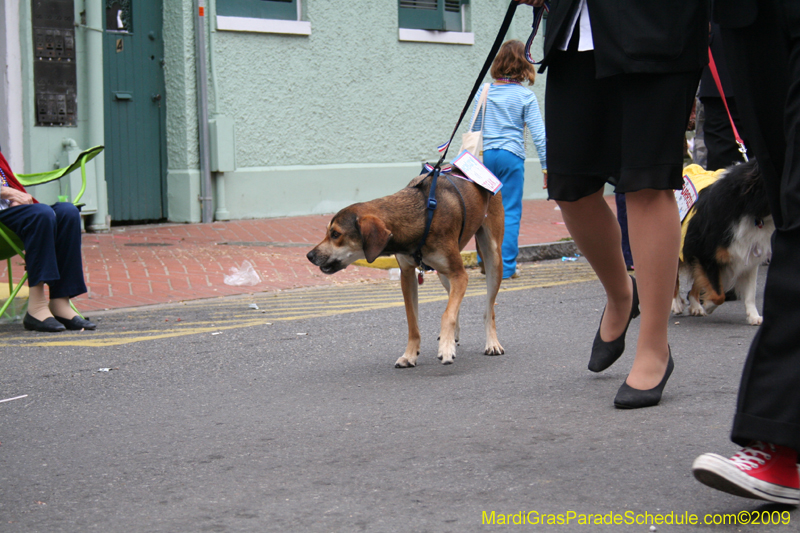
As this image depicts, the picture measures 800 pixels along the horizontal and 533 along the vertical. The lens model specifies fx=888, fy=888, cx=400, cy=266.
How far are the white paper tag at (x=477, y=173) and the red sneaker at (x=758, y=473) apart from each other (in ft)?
8.91

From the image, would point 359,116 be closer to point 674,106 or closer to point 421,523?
point 674,106

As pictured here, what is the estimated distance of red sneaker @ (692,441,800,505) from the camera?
2.03 meters

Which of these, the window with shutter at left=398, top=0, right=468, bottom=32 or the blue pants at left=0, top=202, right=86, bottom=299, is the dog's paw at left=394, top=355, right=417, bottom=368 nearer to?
the blue pants at left=0, top=202, right=86, bottom=299

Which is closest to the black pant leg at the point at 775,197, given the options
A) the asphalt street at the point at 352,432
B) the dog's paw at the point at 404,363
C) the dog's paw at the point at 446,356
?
the asphalt street at the point at 352,432

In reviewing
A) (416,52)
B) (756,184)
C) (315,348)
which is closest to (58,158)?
(416,52)

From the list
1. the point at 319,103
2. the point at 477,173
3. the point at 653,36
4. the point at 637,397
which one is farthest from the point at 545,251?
the point at 653,36

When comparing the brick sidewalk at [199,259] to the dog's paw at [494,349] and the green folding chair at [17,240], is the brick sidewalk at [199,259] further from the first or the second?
the dog's paw at [494,349]

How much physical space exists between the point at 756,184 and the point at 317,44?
8.91 meters

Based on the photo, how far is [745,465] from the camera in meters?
2.05

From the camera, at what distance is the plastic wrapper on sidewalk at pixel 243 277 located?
25.5ft

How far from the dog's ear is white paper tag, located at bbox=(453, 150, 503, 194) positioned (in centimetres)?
66

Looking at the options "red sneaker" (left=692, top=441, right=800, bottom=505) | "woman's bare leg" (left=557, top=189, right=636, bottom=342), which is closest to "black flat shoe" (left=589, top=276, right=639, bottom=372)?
"woman's bare leg" (left=557, top=189, right=636, bottom=342)

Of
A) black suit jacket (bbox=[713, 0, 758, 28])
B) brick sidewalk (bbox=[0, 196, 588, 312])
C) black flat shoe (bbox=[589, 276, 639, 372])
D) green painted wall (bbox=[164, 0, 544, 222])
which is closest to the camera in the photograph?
black suit jacket (bbox=[713, 0, 758, 28])

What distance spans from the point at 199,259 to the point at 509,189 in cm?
317
